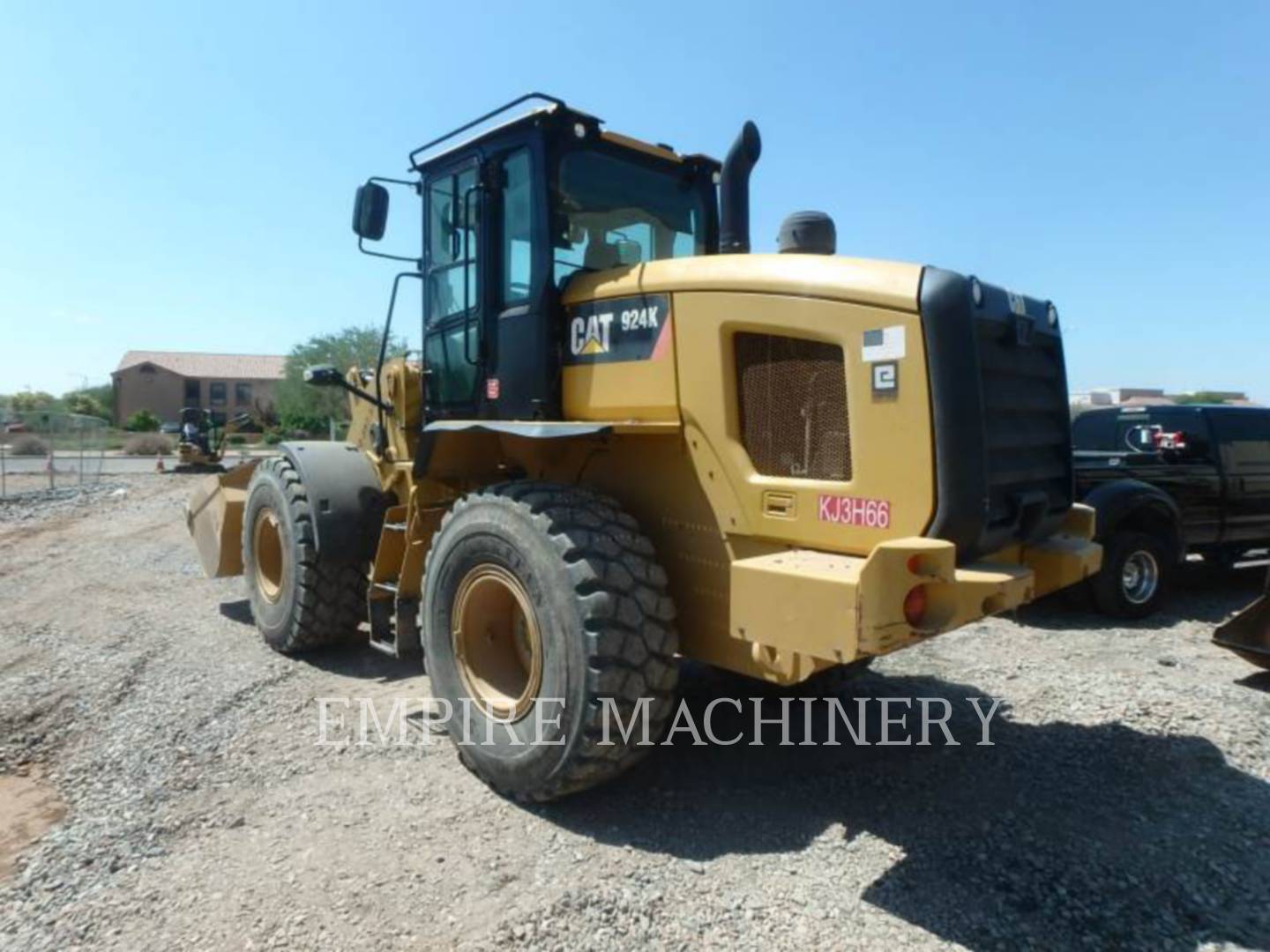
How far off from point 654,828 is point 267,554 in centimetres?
417

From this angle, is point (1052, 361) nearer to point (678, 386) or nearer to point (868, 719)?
point (678, 386)

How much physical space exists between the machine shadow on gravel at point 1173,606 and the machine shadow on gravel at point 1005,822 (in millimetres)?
2941

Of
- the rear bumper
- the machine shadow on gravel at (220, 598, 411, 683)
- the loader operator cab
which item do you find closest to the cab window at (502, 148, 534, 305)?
the loader operator cab

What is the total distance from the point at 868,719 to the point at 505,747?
2.01 m

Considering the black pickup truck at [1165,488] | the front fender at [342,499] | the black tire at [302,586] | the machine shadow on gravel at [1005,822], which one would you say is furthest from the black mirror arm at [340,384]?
the black pickup truck at [1165,488]

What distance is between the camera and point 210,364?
72.6 metres

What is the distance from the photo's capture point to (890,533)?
3.09m

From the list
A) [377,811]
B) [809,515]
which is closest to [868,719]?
[809,515]

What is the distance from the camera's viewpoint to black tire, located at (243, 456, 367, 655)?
18.2 feet

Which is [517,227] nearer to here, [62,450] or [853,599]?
[853,599]

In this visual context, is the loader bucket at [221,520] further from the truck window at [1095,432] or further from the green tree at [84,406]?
the green tree at [84,406]

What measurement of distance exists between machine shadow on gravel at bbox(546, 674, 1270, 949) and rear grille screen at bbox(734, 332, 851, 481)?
142cm

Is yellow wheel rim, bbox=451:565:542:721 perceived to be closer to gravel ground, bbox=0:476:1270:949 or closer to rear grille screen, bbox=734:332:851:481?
gravel ground, bbox=0:476:1270:949

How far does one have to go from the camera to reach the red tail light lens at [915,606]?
9.43 feet
